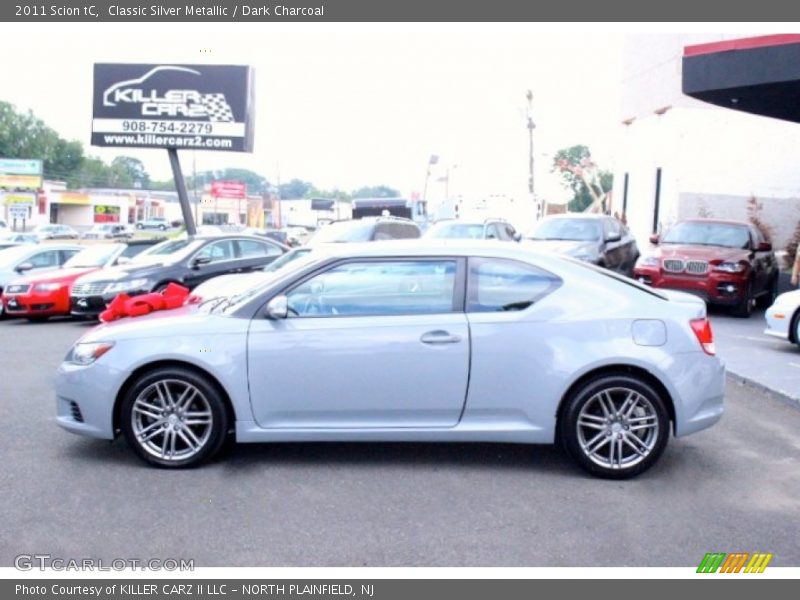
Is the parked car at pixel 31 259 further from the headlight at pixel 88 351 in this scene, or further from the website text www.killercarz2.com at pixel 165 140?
the headlight at pixel 88 351

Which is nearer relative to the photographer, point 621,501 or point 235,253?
point 621,501

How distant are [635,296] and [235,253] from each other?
433 inches

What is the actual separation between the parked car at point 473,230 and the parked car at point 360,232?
158 centimetres

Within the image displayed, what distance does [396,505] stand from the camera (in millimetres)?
5211

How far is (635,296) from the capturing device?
588 centimetres

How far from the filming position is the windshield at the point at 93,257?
16797 millimetres

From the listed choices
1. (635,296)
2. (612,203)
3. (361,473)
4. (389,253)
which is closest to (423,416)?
(361,473)

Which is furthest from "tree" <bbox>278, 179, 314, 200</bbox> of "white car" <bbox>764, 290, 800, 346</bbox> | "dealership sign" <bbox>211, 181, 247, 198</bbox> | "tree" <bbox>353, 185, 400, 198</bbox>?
"white car" <bbox>764, 290, 800, 346</bbox>

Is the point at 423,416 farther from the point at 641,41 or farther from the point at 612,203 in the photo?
the point at 612,203

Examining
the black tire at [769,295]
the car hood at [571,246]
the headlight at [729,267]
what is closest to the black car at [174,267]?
the car hood at [571,246]

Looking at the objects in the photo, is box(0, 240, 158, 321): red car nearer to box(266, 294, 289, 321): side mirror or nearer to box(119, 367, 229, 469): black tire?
box(119, 367, 229, 469): black tire

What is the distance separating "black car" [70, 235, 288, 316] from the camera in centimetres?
1409

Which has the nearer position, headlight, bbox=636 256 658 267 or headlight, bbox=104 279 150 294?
headlight, bbox=104 279 150 294

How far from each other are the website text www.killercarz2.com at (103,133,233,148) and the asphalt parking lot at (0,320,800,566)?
16.7 m
